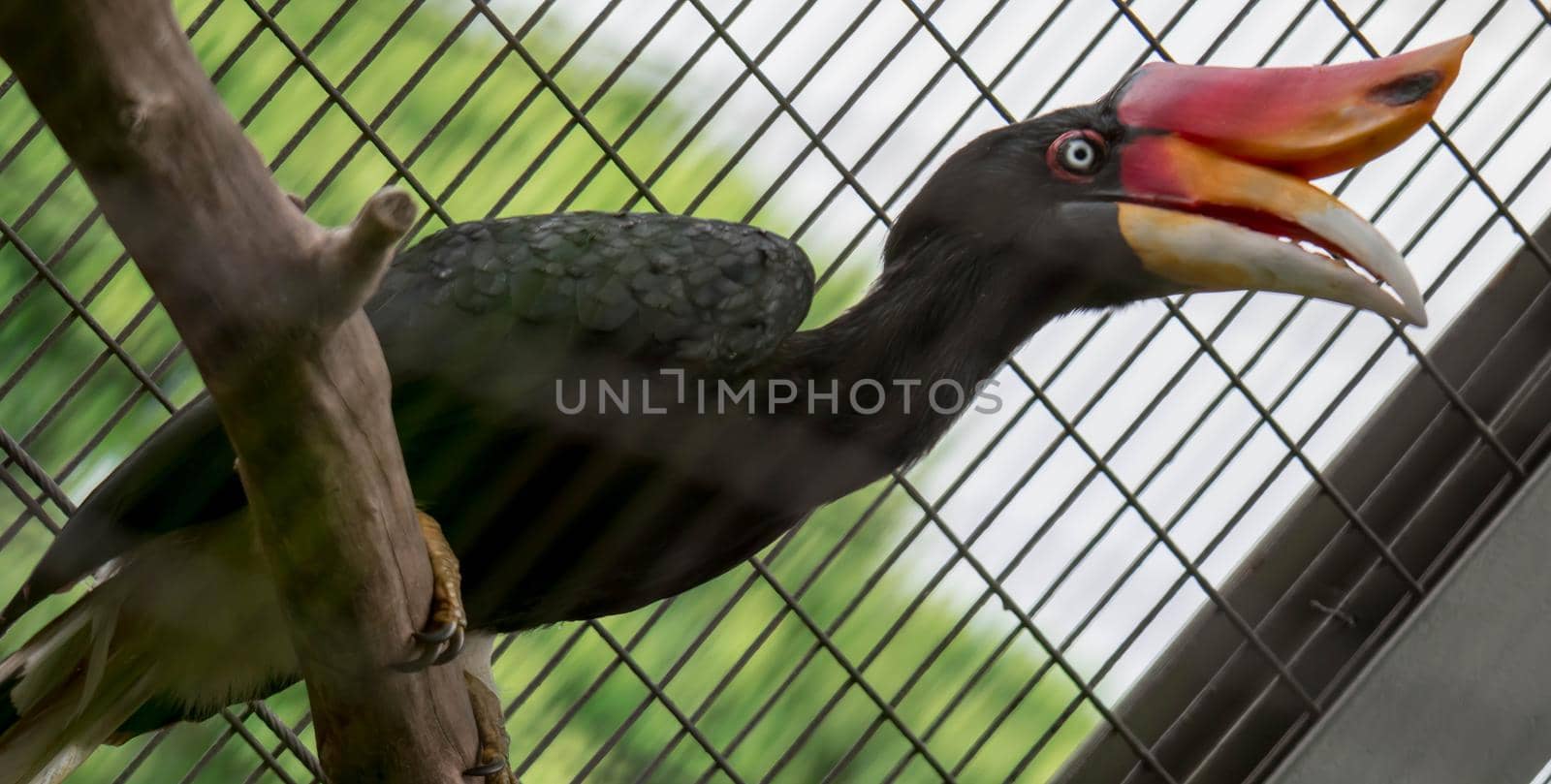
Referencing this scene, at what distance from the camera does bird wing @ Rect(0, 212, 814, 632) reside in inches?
49.6

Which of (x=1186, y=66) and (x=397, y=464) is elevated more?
(x=397, y=464)

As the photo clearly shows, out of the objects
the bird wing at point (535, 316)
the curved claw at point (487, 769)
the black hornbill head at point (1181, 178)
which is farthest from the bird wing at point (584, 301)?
the curved claw at point (487, 769)

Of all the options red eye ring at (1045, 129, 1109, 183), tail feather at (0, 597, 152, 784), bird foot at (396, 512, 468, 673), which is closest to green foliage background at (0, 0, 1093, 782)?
tail feather at (0, 597, 152, 784)

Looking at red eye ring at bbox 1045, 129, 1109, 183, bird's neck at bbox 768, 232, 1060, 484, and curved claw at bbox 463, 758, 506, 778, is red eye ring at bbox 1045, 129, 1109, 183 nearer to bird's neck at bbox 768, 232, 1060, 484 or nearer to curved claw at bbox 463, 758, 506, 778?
bird's neck at bbox 768, 232, 1060, 484

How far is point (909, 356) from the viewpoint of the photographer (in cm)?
137

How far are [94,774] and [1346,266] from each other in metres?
1.64

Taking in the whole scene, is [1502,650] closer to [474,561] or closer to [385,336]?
[474,561]

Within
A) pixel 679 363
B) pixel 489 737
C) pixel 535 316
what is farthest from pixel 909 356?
pixel 489 737

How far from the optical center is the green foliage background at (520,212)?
5.25ft

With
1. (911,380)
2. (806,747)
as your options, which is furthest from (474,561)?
(806,747)

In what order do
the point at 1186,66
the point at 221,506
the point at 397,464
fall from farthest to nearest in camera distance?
the point at 1186,66
the point at 221,506
the point at 397,464

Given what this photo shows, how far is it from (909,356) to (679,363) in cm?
21

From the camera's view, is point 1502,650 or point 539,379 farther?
point 1502,650

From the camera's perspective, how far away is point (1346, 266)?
132 centimetres
